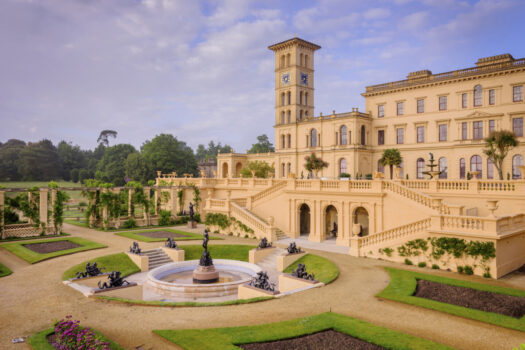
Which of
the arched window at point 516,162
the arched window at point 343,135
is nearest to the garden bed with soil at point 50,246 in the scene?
the arched window at point 343,135

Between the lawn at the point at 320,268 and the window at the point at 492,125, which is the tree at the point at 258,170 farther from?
the lawn at the point at 320,268

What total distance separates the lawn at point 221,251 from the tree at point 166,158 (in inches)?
2235

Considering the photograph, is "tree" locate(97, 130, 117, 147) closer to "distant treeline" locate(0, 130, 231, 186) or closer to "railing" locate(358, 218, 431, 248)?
"distant treeline" locate(0, 130, 231, 186)

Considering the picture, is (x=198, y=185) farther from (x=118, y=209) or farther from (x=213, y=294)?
(x=213, y=294)

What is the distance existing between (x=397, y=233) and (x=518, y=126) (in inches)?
1118

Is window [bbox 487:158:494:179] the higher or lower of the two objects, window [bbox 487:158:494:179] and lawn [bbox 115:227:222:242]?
the higher

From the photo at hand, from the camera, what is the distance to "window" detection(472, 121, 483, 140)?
43.4 meters

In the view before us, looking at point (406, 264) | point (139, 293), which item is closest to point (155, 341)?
point (139, 293)

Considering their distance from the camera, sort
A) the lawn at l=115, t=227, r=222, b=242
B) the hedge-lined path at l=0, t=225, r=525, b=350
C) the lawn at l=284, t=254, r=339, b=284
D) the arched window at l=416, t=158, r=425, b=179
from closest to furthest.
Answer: the hedge-lined path at l=0, t=225, r=525, b=350 → the lawn at l=284, t=254, r=339, b=284 → the lawn at l=115, t=227, r=222, b=242 → the arched window at l=416, t=158, r=425, b=179

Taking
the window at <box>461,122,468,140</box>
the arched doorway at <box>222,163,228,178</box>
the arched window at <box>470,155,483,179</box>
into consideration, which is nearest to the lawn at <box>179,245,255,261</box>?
the arched window at <box>470,155,483,179</box>

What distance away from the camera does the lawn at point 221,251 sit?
1046 inches

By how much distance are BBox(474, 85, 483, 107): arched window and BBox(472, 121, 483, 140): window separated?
2284 millimetres

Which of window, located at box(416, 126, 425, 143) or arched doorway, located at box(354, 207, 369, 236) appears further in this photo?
window, located at box(416, 126, 425, 143)

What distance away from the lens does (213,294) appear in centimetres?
1848
